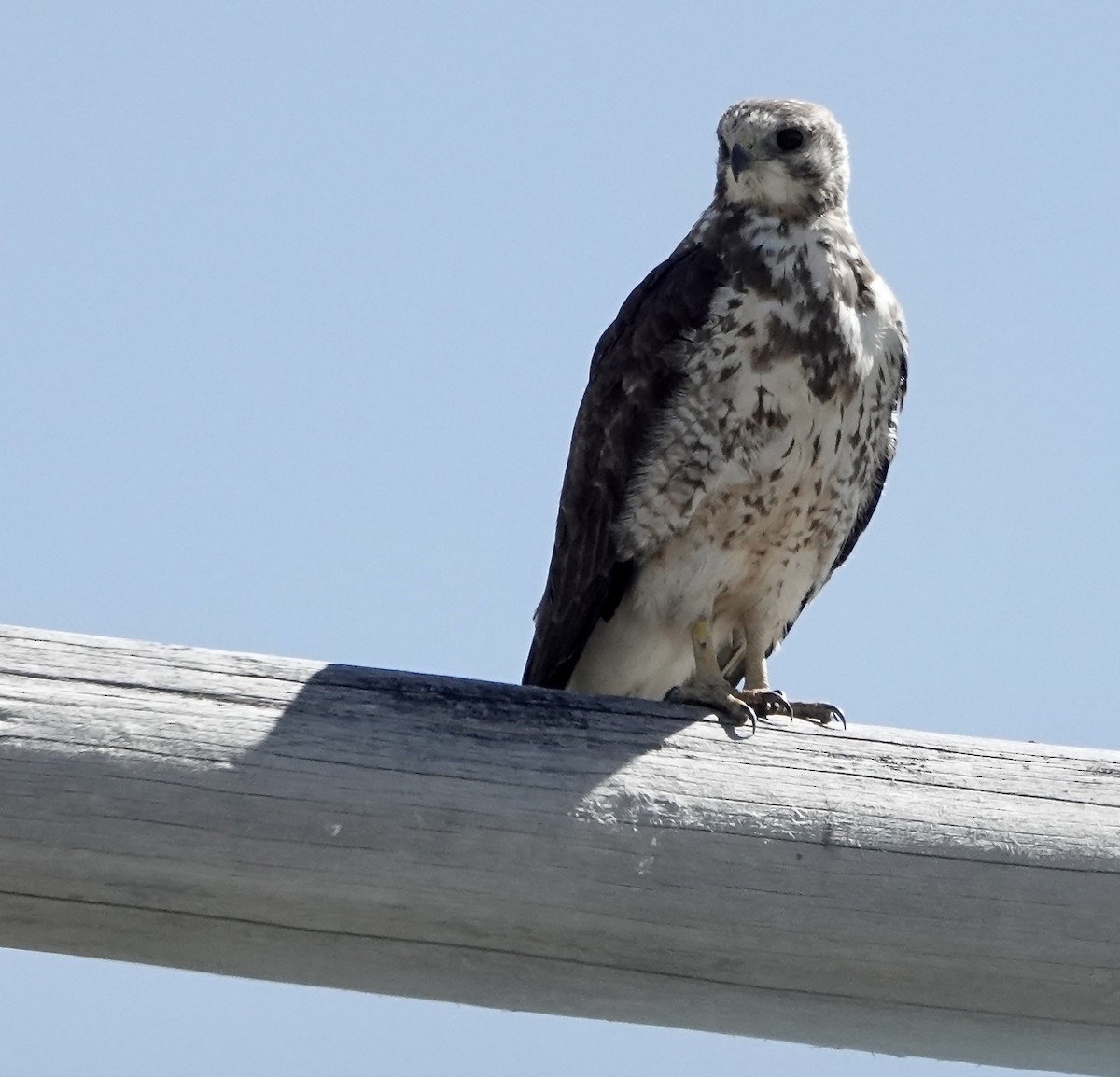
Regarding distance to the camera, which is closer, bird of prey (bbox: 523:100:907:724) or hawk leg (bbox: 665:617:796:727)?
hawk leg (bbox: 665:617:796:727)

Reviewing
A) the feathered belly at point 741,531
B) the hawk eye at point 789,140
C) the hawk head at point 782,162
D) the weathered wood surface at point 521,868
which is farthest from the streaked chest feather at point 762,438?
the weathered wood surface at point 521,868

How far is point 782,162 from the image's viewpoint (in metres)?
4.04

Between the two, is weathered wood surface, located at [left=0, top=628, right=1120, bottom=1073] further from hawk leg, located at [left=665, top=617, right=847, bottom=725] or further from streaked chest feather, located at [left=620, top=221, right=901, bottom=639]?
streaked chest feather, located at [left=620, top=221, right=901, bottom=639]

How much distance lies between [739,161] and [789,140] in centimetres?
13

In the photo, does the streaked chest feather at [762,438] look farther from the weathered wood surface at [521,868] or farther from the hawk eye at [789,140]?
the weathered wood surface at [521,868]

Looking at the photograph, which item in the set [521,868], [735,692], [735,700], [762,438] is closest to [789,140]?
[762,438]

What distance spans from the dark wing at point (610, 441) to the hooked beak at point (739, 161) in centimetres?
25

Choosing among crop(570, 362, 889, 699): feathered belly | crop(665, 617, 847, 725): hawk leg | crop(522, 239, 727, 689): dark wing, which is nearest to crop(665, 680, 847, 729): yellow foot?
crop(665, 617, 847, 725): hawk leg

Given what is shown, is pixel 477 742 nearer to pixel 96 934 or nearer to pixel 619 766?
pixel 619 766

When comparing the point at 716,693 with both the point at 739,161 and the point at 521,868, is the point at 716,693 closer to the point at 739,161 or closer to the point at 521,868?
the point at 521,868

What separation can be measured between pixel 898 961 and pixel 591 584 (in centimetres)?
160

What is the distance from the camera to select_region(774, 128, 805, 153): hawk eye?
4047mm

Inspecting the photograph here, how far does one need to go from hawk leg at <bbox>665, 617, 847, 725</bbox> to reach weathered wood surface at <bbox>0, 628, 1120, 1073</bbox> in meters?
0.71

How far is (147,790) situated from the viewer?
228 cm
